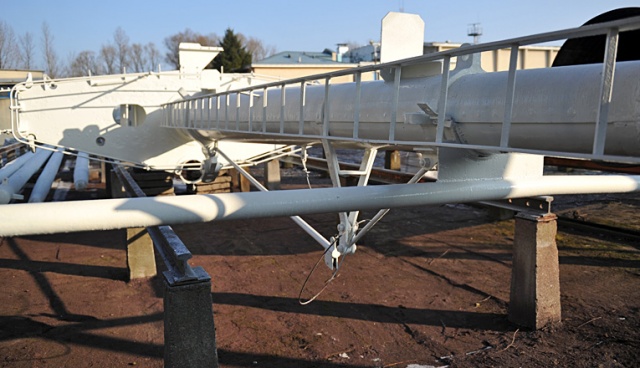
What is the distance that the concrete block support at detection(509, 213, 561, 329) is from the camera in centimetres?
494

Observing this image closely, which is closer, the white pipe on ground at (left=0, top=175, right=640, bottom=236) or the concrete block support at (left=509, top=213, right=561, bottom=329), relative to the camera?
the white pipe on ground at (left=0, top=175, right=640, bottom=236)

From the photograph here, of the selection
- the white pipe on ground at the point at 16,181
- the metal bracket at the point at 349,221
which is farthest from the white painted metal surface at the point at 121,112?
the metal bracket at the point at 349,221

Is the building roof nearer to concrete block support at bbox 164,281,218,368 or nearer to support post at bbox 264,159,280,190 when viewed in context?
support post at bbox 264,159,280,190

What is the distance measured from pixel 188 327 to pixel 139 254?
4267mm

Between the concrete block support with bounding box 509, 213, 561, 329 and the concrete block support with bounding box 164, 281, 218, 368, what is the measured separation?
11.5 ft

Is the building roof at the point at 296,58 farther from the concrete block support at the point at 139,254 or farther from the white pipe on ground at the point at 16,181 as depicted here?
the concrete block support at the point at 139,254

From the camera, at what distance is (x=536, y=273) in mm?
4922

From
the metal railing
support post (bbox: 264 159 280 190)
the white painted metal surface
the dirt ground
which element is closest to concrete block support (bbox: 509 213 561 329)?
the dirt ground

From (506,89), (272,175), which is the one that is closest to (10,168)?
(272,175)

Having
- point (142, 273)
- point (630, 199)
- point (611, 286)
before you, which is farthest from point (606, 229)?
point (142, 273)

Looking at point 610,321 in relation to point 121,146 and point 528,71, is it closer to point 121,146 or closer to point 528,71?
point 528,71

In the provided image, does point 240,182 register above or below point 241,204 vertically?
below

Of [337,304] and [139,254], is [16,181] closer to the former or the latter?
[139,254]

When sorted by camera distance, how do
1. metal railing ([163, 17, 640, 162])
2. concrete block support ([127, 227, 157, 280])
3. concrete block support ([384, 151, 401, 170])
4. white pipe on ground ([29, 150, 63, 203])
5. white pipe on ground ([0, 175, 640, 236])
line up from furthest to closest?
concrete block support ([384, 151, 401, 170]) → white pipe on ground ([29, 150, 63, 203]) → concrete block support ([127, 227, 157, 280]) → white pipe on ground ([0, 175, 640, 236]) → metal railing ([163, 17, 640, 162])
